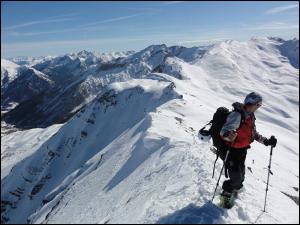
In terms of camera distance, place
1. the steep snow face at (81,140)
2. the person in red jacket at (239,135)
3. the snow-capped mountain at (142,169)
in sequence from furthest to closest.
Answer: the steep snow face at (81,140) < the snow-capped mountain at (142,169) < the person in red jacket at (239,135)

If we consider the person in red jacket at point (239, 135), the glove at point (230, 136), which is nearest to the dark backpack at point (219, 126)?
the person in red jacket at point (239, 135)

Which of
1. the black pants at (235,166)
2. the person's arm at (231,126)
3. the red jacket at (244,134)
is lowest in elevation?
the black pants at (235,166)

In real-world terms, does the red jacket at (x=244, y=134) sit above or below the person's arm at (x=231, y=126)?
below

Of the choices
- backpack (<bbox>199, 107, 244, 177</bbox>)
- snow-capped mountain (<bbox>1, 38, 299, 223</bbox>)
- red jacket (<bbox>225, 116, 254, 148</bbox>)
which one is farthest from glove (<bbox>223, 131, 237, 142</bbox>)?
snow-capped mountain (<bbox>1, 38, 299, 223</bbox>)

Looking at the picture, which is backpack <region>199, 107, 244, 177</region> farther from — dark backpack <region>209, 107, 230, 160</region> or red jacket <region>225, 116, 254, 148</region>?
red jacket <region>225, 116, 254, 148</region>

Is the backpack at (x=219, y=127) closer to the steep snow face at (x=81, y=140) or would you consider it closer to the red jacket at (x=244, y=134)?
the red jacket at (x=244, y=134)

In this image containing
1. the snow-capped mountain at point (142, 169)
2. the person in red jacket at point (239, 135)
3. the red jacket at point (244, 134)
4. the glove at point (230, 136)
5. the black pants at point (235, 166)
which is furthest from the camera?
the snow-capped mountain at point (142, 169)

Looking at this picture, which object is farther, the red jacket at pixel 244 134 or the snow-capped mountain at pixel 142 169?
the snow-capped mountain at pixel 142 169

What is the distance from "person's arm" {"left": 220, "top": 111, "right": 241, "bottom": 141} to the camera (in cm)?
1179

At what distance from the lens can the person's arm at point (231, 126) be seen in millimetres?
11789

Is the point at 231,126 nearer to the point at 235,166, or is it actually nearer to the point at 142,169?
the point at 235,166

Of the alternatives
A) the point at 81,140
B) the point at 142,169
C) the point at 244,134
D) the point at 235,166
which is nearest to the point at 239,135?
the point at 244,134

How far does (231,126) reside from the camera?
1191 centimetres

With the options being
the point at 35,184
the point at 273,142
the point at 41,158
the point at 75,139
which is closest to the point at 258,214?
the point at 273,142
